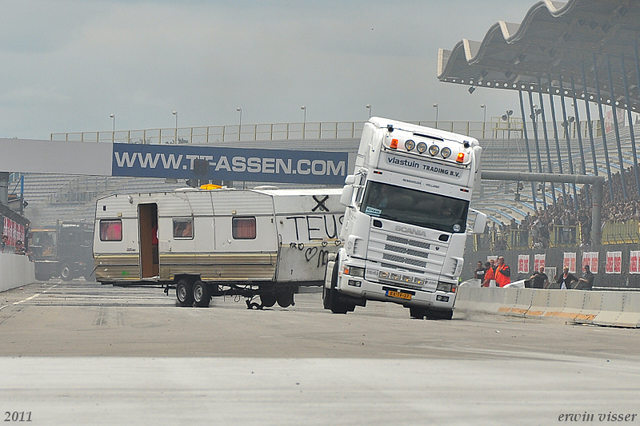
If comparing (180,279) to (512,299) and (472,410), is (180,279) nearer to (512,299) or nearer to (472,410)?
(512,299)

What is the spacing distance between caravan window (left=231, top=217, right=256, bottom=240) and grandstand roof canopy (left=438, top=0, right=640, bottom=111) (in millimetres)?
26049

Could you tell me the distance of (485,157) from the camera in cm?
7312

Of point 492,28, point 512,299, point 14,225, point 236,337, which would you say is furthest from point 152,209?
point 492,28

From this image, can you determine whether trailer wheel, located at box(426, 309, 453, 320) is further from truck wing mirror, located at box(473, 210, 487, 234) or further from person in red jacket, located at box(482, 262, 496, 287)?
person in red jacket, located at box(482, 262, 496, 287)

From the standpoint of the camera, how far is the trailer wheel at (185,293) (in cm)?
2578

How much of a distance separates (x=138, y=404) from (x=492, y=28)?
49409 millimetres

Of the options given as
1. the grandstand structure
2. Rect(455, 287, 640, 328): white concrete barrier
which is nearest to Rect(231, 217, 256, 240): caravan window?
Rect(455, 287, 640, 328): white concrete barrier

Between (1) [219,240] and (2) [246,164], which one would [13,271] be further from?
(1) [219,240]

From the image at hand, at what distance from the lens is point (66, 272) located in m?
62.1

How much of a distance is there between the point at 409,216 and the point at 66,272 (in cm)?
4698

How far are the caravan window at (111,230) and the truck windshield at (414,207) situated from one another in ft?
33.0

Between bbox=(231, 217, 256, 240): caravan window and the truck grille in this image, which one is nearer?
the truck grille

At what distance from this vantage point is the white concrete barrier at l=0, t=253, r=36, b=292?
114 ft

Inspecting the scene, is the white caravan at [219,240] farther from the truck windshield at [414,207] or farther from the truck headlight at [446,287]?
the truck windshield at [414,207]
